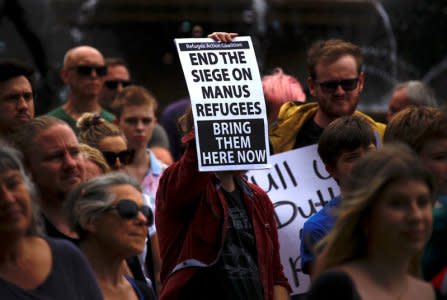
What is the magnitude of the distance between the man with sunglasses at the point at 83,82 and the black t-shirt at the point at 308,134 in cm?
219

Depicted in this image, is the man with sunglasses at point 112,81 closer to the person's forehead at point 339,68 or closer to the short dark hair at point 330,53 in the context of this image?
the short dark hair at point 330,53

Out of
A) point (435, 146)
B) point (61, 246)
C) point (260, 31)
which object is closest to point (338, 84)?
point (435, 146)

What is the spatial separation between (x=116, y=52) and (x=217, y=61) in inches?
423

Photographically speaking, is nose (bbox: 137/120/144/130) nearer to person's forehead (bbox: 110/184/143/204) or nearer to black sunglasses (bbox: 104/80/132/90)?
black sunglasses (bbox: 104/80/132/90)

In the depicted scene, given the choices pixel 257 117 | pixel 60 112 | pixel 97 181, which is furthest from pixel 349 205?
pixel 60 112

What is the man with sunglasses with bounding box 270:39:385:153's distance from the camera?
841 cm

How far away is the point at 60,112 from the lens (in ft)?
33.6

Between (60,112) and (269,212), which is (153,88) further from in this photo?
(269,212)

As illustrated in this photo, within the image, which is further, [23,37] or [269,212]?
[23,37]

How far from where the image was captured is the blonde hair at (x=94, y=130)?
8.81m

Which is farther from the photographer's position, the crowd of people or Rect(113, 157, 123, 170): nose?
Rect(113, 157, 123, 170): nose

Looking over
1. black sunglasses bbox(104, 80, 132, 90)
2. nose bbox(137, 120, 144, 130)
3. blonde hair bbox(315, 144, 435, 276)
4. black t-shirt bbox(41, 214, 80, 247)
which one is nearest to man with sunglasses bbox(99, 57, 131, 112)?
black sunglasses bbox(104, 80, 132, 90)

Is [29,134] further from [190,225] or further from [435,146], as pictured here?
[435,146]

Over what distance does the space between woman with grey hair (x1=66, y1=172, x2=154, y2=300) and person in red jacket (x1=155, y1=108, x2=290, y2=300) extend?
1.57 ft
